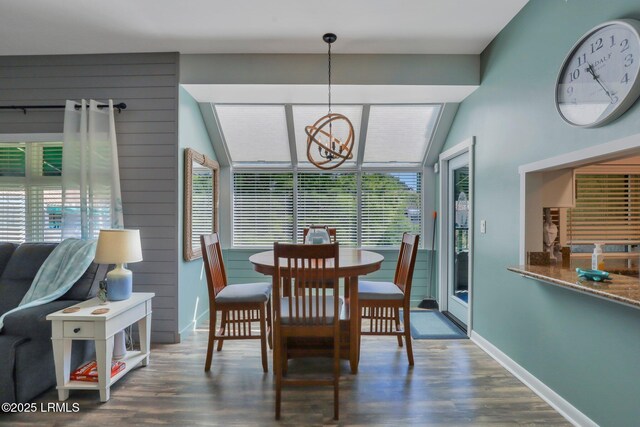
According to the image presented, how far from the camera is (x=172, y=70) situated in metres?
3.36

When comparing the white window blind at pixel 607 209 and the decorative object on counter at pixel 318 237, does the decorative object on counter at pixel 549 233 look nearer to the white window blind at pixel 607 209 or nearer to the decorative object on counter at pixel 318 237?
the white window blind at pixel 607 209

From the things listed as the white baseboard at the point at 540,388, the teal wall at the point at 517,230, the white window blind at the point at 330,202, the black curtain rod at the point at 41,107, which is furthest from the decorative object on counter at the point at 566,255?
the black curtain rod at the point at 41,107

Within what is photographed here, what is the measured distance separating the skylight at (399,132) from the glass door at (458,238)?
503 mm

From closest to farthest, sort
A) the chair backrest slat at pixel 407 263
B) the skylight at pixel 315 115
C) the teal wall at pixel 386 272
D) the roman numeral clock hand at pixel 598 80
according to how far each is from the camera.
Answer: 1. the roman numeral clock hand at pixel 598 80
2. the chair backrest slat at pixel 407 263
3. the skylight at pixel 315 115
4. the teal wall at pixel 386 272

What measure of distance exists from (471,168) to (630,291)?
81.2 inches

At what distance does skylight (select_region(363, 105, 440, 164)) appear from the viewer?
160 inches

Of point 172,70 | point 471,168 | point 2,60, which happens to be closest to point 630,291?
point 471,168

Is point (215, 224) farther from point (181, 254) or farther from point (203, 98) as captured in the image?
point (203, 98)

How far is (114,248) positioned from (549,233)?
3.23 metres

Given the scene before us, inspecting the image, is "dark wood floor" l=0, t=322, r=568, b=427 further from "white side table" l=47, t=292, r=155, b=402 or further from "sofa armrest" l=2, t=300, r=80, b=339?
"sofa armrest" l=2, t=300, r=80, b=339

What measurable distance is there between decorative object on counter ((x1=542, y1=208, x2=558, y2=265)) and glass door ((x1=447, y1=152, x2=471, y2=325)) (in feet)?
4.26

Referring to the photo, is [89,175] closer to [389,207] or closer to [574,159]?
[389,207]

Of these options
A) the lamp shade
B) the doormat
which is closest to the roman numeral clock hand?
the doormat

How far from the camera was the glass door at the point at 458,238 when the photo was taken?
12.7 feet
